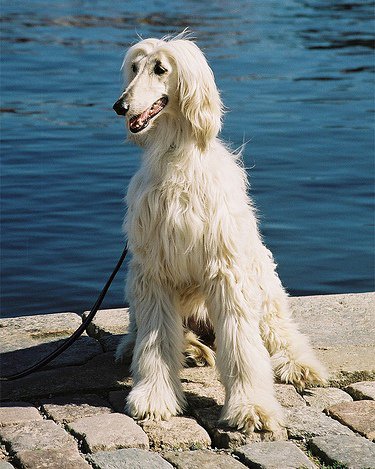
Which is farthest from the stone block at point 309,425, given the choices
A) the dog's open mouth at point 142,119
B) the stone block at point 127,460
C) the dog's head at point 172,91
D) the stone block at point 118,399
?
the dog's open mouth at point 142,119

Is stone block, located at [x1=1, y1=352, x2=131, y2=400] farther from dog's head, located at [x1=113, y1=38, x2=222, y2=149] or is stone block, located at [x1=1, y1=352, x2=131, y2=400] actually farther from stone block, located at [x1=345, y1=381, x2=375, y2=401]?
dog's head, located at [x1=113, y1=38, x2=222, y2=149]

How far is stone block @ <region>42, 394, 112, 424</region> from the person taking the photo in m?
4.62

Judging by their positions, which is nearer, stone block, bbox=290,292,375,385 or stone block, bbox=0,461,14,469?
stone block, bbox=0,461,14,469

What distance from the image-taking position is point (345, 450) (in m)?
4.21

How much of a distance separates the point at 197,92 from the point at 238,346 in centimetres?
115

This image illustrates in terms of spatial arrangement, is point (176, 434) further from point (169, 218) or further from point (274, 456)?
point (169, 218)

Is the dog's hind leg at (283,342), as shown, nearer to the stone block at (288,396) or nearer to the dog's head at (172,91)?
the stone block at (288,396)

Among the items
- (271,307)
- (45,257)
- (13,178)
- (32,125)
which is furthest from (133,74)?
(32,125)

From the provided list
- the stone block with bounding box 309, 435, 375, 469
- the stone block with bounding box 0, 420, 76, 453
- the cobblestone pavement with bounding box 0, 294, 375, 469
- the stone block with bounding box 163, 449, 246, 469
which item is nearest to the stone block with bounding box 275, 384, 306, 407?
the cobblestone pavement with bounding box 0, 294, 375, 469

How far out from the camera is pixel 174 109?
4531mm

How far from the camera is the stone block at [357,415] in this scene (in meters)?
4.43

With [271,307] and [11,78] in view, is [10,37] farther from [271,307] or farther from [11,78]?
[271,307]

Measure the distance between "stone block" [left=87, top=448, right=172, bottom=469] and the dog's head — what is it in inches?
53.6

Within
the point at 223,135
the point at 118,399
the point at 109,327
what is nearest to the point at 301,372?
the point at 118,399
